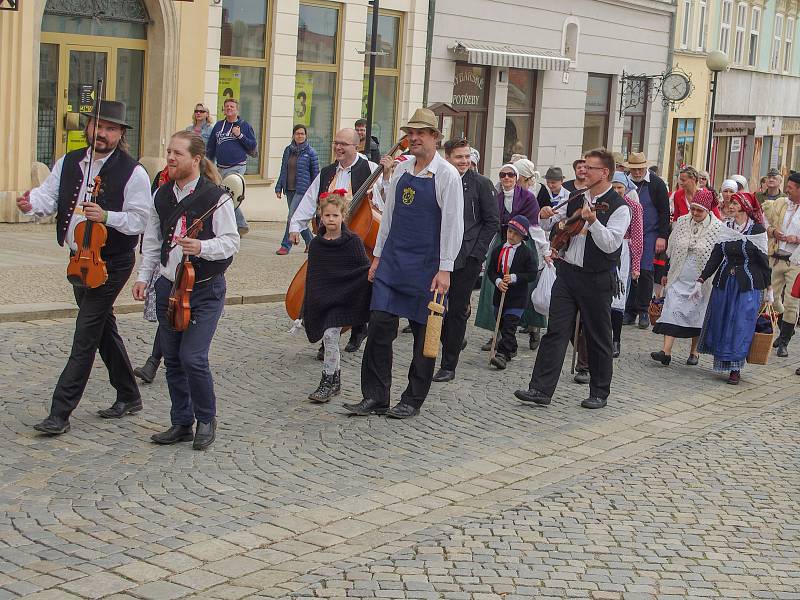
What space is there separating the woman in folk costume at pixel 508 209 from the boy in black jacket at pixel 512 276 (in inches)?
5.3

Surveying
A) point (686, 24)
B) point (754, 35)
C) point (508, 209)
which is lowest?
point (508, 209)

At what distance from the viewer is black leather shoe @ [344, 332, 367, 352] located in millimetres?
11648

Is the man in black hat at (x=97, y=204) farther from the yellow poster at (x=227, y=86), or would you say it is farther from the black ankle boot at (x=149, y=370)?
the yellow poster at (x=227, y=86)

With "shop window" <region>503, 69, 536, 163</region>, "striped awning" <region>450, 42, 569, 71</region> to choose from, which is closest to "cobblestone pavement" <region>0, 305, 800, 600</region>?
"striped awning" <region>450, 42, 569, 71</region>

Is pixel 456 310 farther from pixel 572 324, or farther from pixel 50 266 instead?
pixel 50 266

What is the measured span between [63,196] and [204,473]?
187cm

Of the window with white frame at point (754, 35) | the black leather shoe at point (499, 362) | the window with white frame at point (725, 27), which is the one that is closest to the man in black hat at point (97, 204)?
the black leather shoe at point (499, 362)

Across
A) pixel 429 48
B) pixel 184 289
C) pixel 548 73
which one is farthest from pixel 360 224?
pixel 548 73

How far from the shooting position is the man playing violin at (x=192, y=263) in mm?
7898

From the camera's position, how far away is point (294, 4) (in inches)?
873

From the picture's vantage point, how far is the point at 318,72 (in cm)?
2345

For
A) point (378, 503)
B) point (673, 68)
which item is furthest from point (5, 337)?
point (673, 68)

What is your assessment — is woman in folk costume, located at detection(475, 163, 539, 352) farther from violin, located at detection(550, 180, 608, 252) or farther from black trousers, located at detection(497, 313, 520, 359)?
violin, located at detection(550, 180, 608, 252)

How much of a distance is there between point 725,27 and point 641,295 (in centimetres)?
2800
